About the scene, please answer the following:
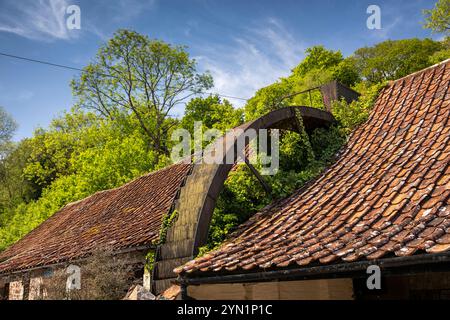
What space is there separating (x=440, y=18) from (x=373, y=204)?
24.7m

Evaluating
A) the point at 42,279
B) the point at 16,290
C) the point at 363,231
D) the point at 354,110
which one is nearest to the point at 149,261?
the point at 363,231

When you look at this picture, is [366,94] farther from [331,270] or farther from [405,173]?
[331,270]

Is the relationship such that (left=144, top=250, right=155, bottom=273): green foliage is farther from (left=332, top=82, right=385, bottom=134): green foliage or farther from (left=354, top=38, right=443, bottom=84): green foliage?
Result: (left=354, top=38, right=443, bottom=84): green foliage

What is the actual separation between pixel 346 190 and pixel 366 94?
173 inches

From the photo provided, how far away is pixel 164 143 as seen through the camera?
102ft

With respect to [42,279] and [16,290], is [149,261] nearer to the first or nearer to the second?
[42,279]

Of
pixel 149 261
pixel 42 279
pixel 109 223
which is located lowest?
pixel 42 279

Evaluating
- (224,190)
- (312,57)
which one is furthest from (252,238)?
(312,57)

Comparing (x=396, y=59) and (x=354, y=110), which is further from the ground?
(x=396, y=59)

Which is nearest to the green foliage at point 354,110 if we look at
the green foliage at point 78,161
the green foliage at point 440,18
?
the green foliage at point 78,161

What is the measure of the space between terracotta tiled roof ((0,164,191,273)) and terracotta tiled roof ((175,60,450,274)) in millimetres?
2603

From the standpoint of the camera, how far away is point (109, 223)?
12.2 meters

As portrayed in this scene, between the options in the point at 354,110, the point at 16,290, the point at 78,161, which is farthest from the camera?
the point at 78,161

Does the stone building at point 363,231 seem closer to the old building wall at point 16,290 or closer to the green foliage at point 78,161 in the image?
the old building wall at point 16,290
